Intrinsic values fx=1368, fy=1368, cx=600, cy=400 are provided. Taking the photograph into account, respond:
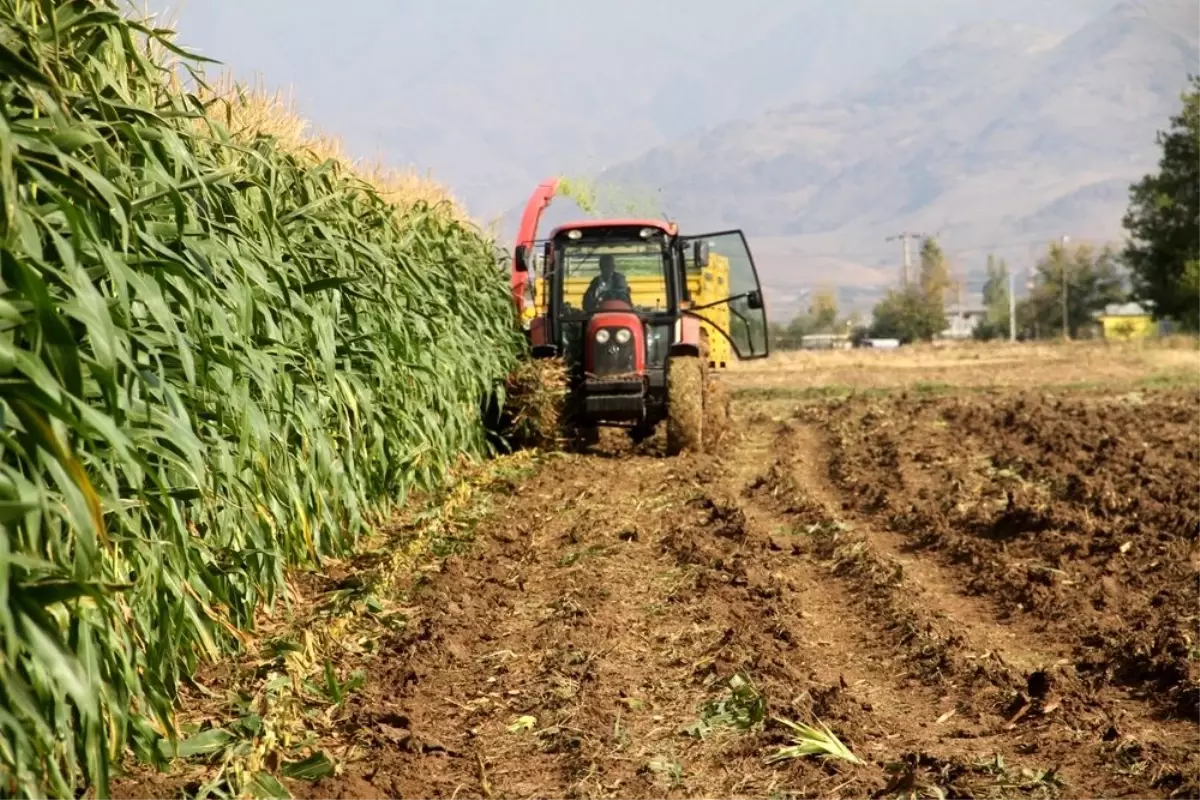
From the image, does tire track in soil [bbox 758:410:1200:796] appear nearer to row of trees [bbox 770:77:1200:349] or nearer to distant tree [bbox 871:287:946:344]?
row of trees [bbox 770:77:1200:349]

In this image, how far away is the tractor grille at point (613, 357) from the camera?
11766mm

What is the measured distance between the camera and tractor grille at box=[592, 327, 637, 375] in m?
11.8

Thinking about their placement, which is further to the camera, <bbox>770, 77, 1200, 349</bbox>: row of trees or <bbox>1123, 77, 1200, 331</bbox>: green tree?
<bbox>770, 77, 1200, 349</bbox>: row of trees

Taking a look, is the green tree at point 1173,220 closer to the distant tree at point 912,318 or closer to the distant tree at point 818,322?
the distant tree at point 912,318

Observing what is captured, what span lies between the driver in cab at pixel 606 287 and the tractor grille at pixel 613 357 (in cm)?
76

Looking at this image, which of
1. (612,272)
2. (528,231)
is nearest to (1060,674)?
(612,272)

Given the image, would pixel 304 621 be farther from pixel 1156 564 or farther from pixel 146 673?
pixel 1156 564

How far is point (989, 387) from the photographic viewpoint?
2259 centimetres

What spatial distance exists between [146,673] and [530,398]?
7.91m

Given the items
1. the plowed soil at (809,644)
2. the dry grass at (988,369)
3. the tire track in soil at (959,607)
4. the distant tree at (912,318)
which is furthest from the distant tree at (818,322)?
the tire track in soil at (959,607)

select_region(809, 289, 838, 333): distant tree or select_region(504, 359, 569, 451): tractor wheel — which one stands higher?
select_region(809, 289, 838, 333): distant tree

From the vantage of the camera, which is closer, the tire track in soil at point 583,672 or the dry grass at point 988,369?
the tire track in soil at point 583,672

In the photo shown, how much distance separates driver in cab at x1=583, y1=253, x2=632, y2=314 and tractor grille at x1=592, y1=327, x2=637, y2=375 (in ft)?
2.48

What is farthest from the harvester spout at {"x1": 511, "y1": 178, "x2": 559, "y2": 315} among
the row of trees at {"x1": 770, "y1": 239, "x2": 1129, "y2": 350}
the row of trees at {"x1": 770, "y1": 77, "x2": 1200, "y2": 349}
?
the row of trees at {"x1": 770, "y1": 239, "x2": 1129, "y2": 350}
